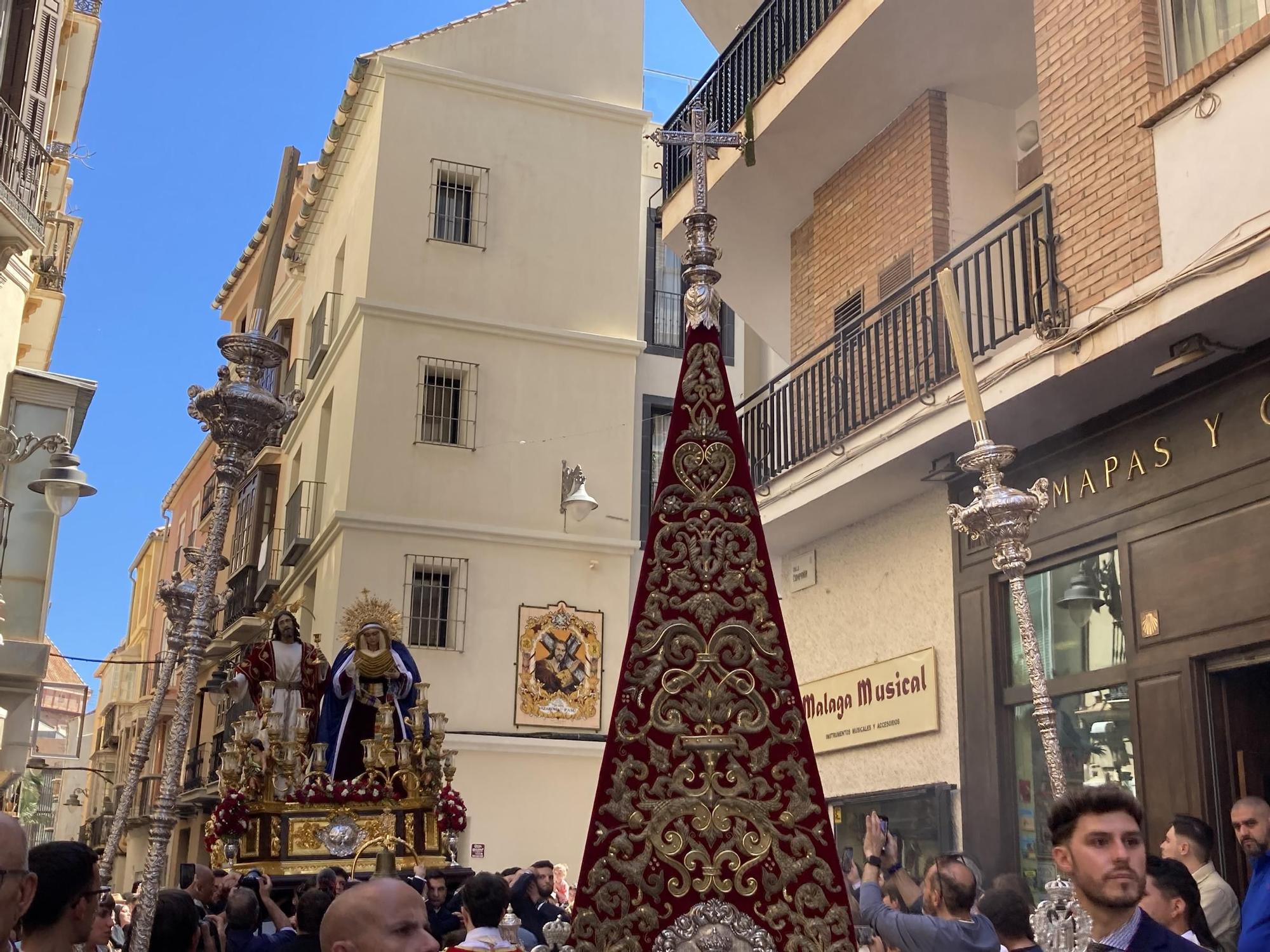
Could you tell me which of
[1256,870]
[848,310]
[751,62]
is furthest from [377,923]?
[751,62]

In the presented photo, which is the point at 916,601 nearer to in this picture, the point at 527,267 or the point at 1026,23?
the point at 1026,23

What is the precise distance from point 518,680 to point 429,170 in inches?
274

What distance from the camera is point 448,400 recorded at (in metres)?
17.8

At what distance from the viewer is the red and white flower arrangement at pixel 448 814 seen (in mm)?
7094

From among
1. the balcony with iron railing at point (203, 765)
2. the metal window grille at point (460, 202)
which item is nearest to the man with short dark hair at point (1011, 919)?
the metal window grille at point (460, 202)

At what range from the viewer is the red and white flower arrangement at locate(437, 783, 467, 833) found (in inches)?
279

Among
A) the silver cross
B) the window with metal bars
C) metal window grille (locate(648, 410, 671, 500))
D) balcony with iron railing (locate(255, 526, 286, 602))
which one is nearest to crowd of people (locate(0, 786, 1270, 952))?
the silver cross

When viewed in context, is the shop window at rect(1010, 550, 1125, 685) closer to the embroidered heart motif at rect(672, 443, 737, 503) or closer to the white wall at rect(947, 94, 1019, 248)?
the white wall at rect(947, 94, 1019, 248)

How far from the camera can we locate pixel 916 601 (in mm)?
9430

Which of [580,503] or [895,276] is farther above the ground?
[895,276]

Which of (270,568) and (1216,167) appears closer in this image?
(1216,167)

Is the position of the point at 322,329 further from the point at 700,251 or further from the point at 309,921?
the point at 700,251

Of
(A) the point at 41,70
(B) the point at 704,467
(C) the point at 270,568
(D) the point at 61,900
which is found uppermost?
(A) the point at 41,70

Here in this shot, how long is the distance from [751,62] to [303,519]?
1036 cm
